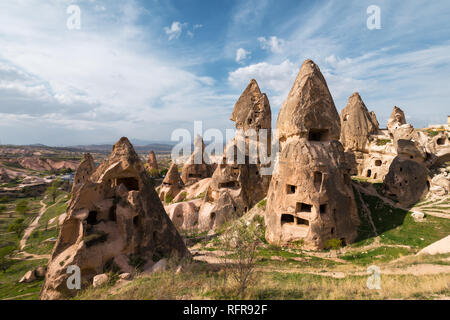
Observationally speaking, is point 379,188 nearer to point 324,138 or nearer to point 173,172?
point 324,138

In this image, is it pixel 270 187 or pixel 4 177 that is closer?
pixel 270 187

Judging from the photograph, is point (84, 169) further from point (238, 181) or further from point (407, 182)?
point (407, 182)

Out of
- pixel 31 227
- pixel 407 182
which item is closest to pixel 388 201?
pixel 407 182

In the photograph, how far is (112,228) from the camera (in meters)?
11.9

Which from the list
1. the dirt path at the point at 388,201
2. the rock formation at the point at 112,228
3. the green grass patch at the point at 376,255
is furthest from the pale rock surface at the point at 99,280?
the dirt path at the point at 388,201

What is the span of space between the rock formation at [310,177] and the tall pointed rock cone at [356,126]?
58.3 ft

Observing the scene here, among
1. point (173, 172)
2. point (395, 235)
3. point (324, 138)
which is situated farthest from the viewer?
point (173, 172)

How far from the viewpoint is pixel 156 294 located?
773cm

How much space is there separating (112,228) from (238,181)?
1650 centimetres

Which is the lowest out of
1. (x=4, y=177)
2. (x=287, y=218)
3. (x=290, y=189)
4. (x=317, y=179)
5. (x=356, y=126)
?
(x=4, y=177)

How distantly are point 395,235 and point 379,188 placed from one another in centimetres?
702
